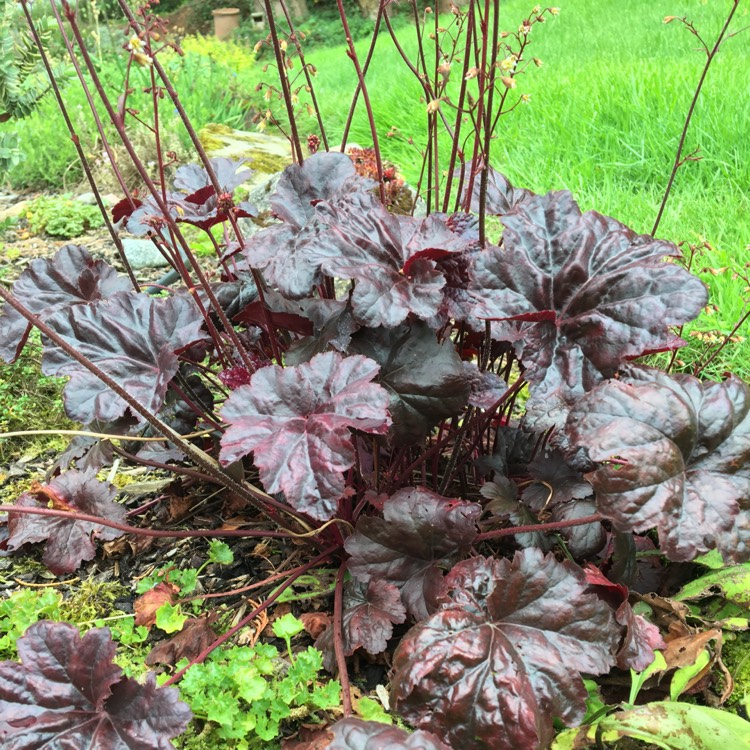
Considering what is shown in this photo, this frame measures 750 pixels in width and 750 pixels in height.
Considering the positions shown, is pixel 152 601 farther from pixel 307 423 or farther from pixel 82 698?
pixel 307 423

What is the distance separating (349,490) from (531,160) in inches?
132

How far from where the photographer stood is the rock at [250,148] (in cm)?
488

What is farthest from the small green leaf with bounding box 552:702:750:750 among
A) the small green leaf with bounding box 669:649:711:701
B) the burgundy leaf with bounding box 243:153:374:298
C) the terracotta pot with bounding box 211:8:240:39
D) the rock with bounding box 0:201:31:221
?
the terracotta pot with bounding box 211:8:240:39

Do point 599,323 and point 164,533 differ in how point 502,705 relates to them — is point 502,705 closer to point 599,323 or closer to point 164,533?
point 599,323

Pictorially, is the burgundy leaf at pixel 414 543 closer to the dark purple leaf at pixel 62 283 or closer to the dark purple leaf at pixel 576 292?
the dark purple leaf at pixel 576 292

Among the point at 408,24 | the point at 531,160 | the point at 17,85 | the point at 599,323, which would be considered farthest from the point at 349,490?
the point at 408,24

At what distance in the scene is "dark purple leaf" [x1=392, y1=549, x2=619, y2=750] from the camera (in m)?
1.04

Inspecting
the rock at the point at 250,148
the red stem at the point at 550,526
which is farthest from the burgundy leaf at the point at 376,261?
the rock at the point at 250,148

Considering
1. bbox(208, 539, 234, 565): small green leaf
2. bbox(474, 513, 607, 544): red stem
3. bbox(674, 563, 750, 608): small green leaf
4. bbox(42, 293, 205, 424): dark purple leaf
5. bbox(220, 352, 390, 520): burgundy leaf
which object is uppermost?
bbox(42, 293, 205, 424): dark purple leaf

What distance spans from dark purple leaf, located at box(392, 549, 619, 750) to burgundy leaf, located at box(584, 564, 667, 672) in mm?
43

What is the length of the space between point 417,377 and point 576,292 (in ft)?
1.11

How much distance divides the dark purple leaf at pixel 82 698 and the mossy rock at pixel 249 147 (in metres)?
4.03

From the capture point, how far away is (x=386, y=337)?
1.38 m

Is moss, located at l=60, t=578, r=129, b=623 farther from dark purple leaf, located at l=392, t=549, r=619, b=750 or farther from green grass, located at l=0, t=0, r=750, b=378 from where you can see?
green grass, located at l=0, t=0, r=750, b=378
